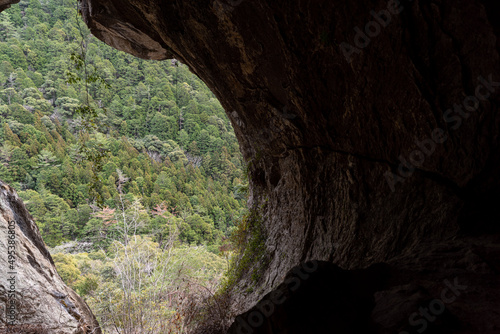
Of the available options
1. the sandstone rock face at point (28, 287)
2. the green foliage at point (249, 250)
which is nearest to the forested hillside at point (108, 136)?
the green foliage at point (249, 250)

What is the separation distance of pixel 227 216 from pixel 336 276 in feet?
118

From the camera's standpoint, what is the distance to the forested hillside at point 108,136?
103 feet

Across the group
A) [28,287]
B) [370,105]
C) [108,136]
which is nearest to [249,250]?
[28,287]

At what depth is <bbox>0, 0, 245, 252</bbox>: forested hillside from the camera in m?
31.3

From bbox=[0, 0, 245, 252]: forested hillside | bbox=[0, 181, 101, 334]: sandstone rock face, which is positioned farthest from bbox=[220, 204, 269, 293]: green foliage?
bbox=[0, 0, 245, 252]: forested hillside

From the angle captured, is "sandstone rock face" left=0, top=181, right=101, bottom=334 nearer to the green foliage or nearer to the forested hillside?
the green foliage

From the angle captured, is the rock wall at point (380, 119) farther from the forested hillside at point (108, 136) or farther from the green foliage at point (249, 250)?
the forested hillside at point (108, 136)

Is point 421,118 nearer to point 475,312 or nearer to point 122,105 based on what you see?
point 475,312

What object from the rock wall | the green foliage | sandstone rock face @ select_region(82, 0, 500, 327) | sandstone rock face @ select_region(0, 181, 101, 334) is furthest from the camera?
the green foliage

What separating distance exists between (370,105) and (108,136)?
169 ft

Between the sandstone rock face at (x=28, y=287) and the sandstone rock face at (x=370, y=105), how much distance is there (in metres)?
3.37

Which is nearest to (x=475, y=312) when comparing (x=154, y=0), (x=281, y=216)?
(x=281, y=216)

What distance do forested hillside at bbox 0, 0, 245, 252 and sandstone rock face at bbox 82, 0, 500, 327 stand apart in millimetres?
22026

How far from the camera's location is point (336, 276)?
2.28 meters
